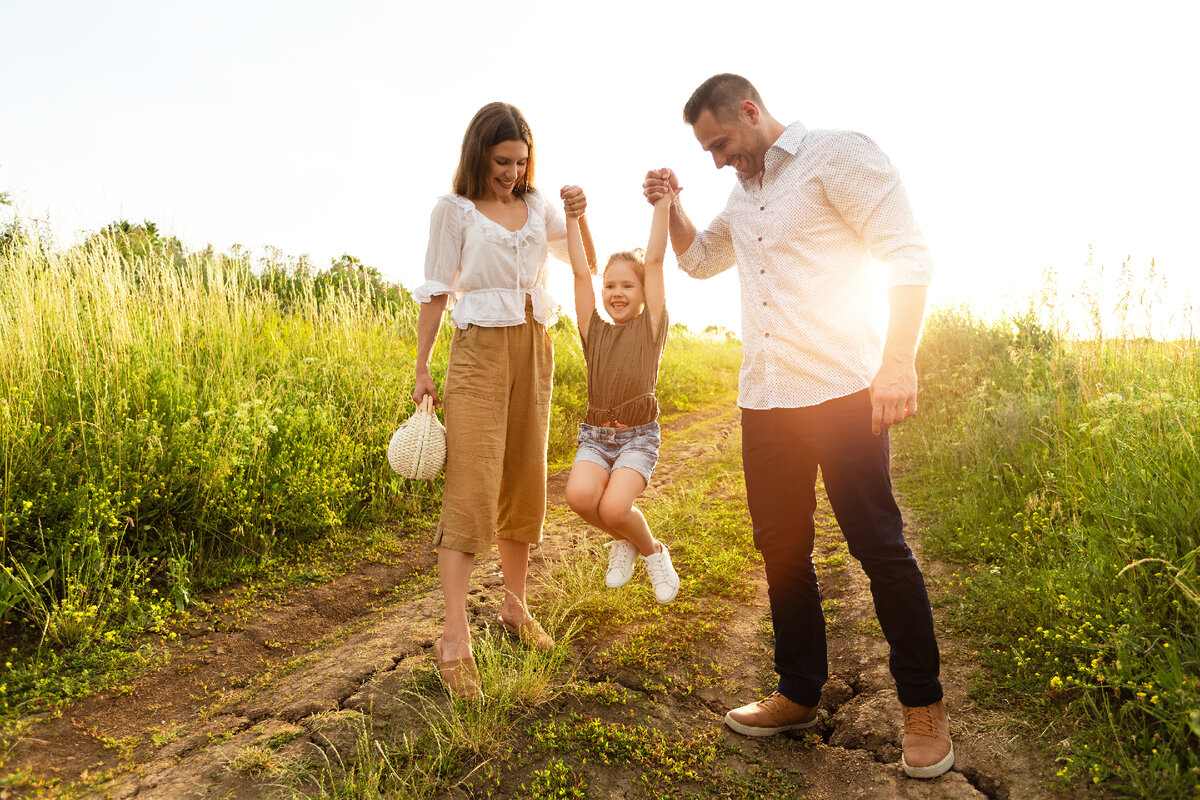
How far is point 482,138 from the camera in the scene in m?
2.78

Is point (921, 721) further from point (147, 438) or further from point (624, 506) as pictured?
point (147, 438)

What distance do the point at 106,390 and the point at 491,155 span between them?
280 cm

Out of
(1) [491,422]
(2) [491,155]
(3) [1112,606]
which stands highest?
(2) [491,155]

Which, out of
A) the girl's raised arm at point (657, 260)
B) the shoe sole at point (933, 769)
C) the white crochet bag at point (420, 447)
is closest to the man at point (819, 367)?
the shoe sole at point (933, 769)

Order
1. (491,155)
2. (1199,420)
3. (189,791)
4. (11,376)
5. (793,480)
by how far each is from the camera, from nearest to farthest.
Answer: (189,791)
(793,480)
(491,155)
(1199,420)
(11,376)

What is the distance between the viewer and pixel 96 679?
112 inches

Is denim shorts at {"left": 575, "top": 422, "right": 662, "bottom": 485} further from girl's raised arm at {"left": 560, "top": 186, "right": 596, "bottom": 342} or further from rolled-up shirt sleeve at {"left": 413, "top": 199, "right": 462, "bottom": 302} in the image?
rolled-up shirt sleeve at {"left": 413, "top": 199, "right": 462, "bottom": 302}

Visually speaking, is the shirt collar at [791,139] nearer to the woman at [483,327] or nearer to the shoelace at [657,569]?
the woman at [483,327]

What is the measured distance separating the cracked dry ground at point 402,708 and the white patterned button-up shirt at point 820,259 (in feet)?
4.21

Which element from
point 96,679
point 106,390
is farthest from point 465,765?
point 106,390

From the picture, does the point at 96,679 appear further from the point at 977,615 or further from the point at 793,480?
the point at 977,615

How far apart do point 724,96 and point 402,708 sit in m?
2.58

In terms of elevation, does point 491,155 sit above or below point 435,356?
above

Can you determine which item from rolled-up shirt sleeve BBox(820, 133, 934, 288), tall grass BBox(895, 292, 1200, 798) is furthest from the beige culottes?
tall grass BBox(895, 292, 1200, 798)
